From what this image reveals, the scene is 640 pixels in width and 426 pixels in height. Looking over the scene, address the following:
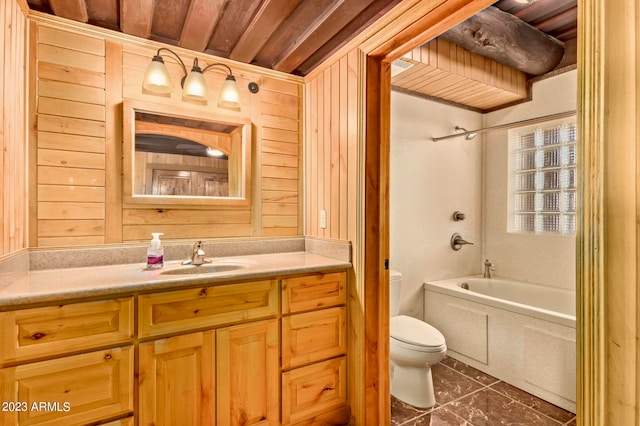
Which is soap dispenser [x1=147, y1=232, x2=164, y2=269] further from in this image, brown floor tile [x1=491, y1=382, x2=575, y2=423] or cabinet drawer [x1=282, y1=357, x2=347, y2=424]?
brown floor tile [x1=491, y1=382, x2=575, y2=423]

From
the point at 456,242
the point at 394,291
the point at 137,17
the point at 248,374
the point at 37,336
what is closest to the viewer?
the point at 37,336

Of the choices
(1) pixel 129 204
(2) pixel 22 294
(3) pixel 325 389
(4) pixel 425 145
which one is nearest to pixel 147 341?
(2) pixel 22 294

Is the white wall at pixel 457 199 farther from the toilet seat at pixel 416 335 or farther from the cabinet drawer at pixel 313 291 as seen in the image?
the cabinet drawer at pixel 313 291

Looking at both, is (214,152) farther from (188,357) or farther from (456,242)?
(456,242)

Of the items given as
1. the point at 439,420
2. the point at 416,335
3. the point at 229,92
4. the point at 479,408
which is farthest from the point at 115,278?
the point at 479,408

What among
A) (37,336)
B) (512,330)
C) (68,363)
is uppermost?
(37,336)

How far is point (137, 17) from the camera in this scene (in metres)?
1.66

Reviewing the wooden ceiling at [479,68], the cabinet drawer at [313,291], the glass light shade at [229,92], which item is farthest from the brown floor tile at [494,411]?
the glass light shade at [229,92]

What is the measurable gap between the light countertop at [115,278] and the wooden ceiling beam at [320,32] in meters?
1.30

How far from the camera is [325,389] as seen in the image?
1767mm

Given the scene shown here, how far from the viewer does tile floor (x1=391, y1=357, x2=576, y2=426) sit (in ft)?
6.07

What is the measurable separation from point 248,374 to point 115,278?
764 millimetres

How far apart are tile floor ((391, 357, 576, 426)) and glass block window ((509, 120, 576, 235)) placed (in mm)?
1462

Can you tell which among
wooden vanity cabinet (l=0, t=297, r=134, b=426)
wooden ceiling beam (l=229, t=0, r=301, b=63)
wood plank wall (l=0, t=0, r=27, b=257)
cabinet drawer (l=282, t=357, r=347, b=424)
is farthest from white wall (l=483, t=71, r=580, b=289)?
wood plank wall (l=0, t=0, r=27, b=257)
